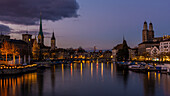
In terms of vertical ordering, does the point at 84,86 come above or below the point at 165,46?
below

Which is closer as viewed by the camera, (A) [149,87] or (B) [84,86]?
(A) [149,87]

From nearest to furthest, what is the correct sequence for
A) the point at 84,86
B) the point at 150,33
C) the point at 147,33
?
the point at 84,86 < the point at 147,33 < the point at 150,33

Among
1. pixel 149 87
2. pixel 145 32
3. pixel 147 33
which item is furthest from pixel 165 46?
pixel 147 33

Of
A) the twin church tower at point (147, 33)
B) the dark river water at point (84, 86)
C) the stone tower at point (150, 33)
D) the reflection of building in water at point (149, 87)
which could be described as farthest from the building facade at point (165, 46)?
the stone tower at point (150, 33)

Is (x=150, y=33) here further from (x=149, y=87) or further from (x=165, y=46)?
(x=149, y=87)

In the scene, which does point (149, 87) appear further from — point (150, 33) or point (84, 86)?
point (150, 33)

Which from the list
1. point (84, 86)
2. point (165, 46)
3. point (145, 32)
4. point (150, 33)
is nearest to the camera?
point (84, 86)

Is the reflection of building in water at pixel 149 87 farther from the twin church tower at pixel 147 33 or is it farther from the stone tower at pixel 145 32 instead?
the twin church tower at pixel 147 33

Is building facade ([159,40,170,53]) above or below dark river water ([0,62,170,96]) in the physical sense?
above

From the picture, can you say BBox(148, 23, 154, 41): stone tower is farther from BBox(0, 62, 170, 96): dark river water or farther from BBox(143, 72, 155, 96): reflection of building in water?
BBox(143, 72, 155, 96): reflection of building in water

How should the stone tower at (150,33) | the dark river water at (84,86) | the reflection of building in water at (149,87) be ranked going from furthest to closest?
the stone tower at (150,33) → the dark river water at (84,86) → the reflection of building in water at (149,87)

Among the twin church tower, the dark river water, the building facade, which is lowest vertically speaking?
the dark river water

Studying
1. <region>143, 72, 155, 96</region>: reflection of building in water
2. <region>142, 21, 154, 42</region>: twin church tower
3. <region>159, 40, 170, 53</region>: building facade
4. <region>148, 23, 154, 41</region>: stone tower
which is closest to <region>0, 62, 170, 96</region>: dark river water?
<region>143, 72, 155, 96</region>: reflection of building in water

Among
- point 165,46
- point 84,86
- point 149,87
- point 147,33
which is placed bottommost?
point 84,86
